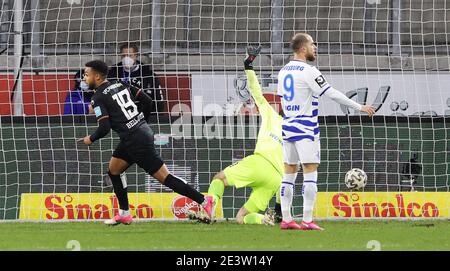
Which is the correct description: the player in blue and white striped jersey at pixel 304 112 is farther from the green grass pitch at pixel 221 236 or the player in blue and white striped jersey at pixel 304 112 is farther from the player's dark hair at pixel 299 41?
the green grass pitch at pixel 221 236

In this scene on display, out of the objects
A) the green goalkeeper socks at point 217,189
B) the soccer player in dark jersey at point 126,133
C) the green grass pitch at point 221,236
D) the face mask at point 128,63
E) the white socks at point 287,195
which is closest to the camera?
the green grass pitch at point 221,236

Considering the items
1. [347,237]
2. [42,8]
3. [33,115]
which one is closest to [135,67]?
[33,115]

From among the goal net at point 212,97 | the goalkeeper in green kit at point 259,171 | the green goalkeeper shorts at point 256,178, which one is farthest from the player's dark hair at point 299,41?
the goal net at point 212,97

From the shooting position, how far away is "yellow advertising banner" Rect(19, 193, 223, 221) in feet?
51.8

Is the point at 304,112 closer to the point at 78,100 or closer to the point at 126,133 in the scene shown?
the point at 126,133

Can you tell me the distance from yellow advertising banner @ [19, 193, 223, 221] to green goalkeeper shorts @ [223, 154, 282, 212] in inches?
62.1

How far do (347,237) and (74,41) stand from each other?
802cm

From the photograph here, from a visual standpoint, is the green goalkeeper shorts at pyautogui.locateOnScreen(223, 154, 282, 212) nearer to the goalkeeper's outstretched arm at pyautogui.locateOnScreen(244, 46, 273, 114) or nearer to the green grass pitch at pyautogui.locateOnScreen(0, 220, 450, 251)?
the green grass pitch at pyautogui.locateOnScreen(0, 220, 450, 251)

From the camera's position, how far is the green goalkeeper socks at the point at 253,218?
14.0 metres

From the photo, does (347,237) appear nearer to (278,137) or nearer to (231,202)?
(278,137)

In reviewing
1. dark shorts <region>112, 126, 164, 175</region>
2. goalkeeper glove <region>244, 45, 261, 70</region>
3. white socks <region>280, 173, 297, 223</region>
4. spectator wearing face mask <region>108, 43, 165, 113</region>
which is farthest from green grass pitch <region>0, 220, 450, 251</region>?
spectator wearing face mask <region>108, 43, 165, 113</region>

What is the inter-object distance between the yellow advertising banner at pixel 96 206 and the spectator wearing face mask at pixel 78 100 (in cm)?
134

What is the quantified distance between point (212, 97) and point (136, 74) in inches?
54.6

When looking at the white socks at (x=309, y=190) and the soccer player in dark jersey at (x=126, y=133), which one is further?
the soccer player in dark jersey at (x=126, y=133)
